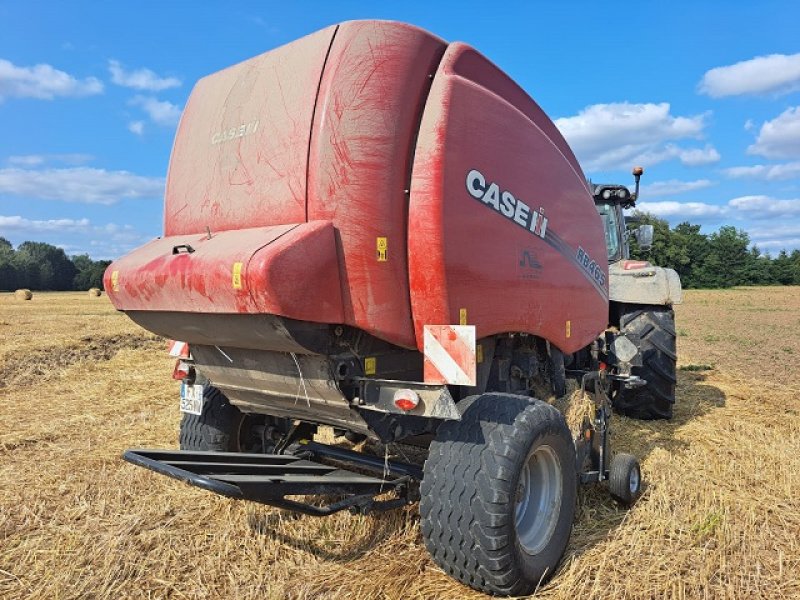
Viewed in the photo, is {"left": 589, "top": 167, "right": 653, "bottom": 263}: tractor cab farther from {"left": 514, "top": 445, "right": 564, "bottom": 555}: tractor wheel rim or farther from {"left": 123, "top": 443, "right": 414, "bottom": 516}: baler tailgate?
{"left": 123, "top": 443, "right": 414, "bottom": 516}: baler tailgate

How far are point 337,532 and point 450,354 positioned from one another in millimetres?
1379

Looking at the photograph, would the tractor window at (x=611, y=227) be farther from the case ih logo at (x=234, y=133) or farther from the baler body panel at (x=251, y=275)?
the baler body panel at (x=251, y=275)

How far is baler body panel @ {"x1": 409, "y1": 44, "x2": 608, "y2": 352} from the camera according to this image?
275cm

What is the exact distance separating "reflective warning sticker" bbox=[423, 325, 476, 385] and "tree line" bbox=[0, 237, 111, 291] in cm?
4883

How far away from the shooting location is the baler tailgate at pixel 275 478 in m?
2.63

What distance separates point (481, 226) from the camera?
2.94 meters

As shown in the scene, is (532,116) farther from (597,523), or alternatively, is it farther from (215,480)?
(215,480)

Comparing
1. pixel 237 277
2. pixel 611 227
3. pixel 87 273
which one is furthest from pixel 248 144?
pixel 87 273

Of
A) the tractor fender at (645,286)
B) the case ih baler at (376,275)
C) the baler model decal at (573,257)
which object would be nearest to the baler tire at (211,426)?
the case ih baler at (376,275)

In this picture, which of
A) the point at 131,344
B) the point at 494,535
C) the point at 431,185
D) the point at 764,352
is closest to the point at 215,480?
the point at 494,535

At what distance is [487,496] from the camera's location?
257 cm

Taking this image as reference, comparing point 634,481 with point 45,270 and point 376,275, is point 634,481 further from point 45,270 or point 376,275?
point 45,270

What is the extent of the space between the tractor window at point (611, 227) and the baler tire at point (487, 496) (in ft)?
14.1

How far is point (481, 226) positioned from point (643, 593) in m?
1.78
